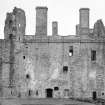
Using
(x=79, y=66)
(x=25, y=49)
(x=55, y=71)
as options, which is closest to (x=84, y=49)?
(x=79, y=66)

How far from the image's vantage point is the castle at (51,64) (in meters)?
29.7

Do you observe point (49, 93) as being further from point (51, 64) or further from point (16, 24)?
point (16, 24)

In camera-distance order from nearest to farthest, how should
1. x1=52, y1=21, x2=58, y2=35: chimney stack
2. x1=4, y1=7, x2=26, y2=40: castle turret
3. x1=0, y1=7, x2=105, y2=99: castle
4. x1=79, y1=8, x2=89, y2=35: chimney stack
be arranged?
x1=0, y1=7, x2=105, y2=99: castle → x1=4, y1=7, x2=26, y2=40: castle turret → x1=79, y1=8, x2=89, y2=35: chimney stack → x1=52, y1=21, x2=58, y2=35: chimney stack

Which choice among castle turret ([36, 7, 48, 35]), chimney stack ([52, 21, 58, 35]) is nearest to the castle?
castle turret ([36, 7, 48, 35])

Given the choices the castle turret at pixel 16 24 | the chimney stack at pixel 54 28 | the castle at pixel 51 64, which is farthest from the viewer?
the chimney stack at pixel 54 28

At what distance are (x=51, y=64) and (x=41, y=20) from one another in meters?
5.07

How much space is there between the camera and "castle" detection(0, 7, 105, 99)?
29.7m

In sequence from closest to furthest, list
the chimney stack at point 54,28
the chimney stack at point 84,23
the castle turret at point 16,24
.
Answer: the castle turret at point 16,24 < the chimney stack at point 84,23 < the chimney stack at point 54,28

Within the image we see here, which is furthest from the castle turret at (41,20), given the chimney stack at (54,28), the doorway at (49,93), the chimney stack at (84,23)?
the doorway at (49,93)

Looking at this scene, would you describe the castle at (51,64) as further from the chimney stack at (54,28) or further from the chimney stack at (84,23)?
the chimney stack at (54,28)

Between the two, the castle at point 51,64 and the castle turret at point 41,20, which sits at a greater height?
the castle turret at point 41,20

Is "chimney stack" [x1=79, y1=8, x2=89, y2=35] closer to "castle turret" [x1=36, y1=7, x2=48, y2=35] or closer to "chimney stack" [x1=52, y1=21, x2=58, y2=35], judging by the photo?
"chimney stack" [x1=52, y1=21, x2=58, y2=35]

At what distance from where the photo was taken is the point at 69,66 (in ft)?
98.6

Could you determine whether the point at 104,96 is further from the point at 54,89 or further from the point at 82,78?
the point at 54,89
